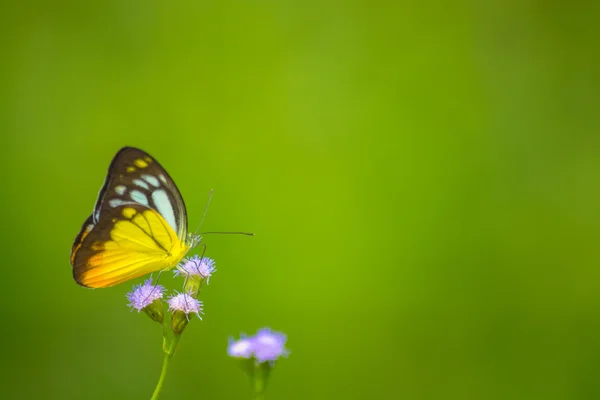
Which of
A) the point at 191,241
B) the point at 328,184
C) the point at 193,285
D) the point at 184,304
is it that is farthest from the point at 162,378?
the point at 328,184

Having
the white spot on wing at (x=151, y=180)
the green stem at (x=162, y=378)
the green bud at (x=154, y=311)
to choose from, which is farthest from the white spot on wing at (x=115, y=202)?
the green stem at (x=162, y=378)

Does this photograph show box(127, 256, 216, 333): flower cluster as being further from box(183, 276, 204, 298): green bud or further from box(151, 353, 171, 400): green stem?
box(151, 353, 171, 400): green stem

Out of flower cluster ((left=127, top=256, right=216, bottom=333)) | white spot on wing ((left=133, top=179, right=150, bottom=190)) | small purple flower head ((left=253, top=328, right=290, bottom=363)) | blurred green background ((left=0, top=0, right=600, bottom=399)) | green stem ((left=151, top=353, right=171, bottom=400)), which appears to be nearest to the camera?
green stem ((left=151, top=353, right=171, bottom=400))

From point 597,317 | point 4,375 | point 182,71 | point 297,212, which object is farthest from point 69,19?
point 597,317

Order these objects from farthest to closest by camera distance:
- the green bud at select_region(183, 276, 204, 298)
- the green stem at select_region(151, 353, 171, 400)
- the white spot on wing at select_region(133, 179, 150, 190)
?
1. the white spot on wing at select_region(133, 179, 150, 190)
2. the green bud at select_region(183, 276, 204, 298)
3. the green stem at select_region(151, 353, 171, 400)

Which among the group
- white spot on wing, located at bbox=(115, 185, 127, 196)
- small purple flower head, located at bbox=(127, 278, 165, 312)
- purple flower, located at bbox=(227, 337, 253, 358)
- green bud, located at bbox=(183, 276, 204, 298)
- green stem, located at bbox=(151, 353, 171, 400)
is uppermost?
white spot on wing, located at bbox=(115, 185, 127, 196)

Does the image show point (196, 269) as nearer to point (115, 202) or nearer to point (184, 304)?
point (184, 304)

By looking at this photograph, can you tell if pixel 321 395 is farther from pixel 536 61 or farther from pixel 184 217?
pixel 536 61

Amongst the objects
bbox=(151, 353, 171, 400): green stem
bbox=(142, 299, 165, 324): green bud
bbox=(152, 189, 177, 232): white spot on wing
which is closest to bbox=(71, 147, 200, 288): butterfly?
bbox=(152, 189, 177, 232): white spot on wing
